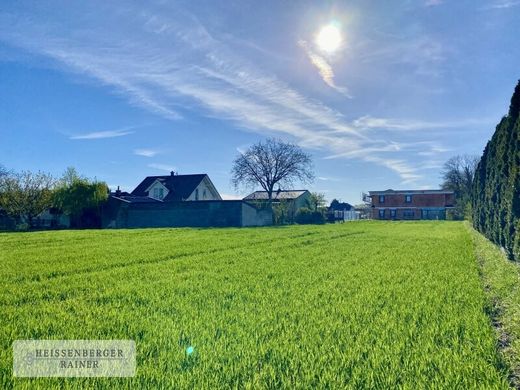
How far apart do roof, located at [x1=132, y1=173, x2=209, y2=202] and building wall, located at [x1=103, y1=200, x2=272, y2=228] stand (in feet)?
33.6

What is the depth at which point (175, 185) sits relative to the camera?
163 feet

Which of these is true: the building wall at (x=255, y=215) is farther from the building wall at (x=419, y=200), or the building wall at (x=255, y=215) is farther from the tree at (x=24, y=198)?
the building wall at (x=419, y=200)

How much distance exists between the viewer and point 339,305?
5492mm

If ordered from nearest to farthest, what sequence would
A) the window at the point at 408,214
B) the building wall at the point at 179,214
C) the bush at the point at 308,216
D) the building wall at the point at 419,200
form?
1. the building wall at the point at 179,214
2. the bush at the point at 308,216
3. the building wall at the point at 419,200
4. the window at the point at 408,214

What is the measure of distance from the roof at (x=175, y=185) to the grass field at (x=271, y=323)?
128 ft

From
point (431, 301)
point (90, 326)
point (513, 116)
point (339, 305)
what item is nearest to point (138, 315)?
point (90, 326)

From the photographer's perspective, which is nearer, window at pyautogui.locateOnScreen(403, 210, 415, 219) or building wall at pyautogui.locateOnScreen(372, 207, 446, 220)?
building wall at pyautogui.locateOnScreen(372, 207, 446, 220)

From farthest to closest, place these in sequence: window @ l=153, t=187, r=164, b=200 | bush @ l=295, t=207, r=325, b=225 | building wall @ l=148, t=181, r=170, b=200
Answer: window @ l=153, t=187, r=164, b=200 < building wall @ l=148, t=181, r=170, b=200 < bush @ l=295, t=207, r=325, b=225

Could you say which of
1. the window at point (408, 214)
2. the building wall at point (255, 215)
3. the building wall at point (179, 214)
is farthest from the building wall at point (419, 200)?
the building wall at point (179, 214)

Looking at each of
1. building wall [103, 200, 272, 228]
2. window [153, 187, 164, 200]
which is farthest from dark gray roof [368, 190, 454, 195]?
window [153, 187, 164, 200]

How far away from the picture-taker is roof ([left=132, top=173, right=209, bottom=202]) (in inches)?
1890

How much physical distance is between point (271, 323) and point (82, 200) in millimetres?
37071

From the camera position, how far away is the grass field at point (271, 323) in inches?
125

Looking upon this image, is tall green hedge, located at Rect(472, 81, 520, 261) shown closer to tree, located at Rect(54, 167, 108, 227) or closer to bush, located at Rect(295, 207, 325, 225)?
bush, located at Rect(295, 207, 325, 225)
